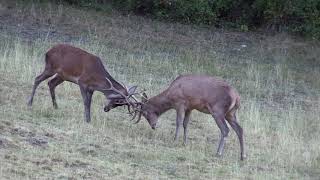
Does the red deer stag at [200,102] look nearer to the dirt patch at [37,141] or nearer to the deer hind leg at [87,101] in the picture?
the deer hind leg at [87,101]

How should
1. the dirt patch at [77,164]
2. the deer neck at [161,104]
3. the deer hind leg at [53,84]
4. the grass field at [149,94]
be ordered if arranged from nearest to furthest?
the dirt patch at [77,164] → the grass field at [149,94] → the deer neck at [161,104] → the deer hind leg at [53,84]

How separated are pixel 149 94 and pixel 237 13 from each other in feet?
40.0

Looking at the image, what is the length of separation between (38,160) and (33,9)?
15.4m

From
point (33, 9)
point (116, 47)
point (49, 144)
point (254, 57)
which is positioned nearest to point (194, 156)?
point (49, 144)

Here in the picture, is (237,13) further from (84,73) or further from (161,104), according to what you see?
(84,73)

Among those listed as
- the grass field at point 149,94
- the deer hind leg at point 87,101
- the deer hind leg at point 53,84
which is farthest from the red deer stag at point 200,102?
the deer hind leg at point 53,84

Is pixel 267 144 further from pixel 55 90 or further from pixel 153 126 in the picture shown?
pixel 55 90

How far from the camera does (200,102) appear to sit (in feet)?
41.1

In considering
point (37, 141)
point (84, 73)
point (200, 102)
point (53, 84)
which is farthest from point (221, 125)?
point (53, 84)

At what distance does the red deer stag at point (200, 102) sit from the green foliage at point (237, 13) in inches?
528

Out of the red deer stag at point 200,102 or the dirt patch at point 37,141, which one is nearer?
the dirt patch at point 37,141

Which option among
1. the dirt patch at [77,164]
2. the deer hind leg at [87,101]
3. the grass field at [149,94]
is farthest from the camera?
the deer hind leg at [87,101]

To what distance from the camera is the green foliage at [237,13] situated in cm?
2638

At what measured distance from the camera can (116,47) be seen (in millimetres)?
21766
